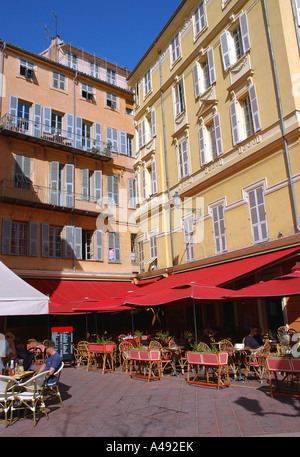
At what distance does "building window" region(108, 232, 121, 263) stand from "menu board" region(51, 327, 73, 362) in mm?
7827

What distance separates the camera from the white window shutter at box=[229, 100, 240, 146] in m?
13.9

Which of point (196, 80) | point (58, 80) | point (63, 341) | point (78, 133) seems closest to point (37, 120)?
point (78, 133)

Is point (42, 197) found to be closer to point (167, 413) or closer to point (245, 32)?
point (245, 32)

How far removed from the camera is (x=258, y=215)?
1287 cm

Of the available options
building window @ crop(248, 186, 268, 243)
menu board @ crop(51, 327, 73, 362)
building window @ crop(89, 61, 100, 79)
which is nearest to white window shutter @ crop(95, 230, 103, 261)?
menu board @ crop(51, 327, 73, 362)

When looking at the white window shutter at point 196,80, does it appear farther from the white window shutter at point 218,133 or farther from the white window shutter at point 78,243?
the white window shutter at point 78,243

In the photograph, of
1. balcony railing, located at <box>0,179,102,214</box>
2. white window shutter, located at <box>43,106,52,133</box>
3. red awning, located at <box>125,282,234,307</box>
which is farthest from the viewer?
white window shutter, located at <box>43,106,52,133</box>

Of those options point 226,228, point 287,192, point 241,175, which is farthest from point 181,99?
point 287,192

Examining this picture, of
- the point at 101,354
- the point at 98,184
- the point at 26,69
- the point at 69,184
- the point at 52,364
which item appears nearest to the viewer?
the point at 52,364

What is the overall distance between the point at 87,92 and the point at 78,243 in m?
9.36

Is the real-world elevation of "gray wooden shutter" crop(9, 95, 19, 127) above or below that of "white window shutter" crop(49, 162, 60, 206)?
above

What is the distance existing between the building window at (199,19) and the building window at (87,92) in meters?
7.67

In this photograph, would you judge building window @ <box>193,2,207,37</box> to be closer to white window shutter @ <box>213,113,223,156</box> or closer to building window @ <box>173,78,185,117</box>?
building window @ <box>173,78,185,117</box>
